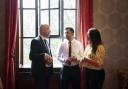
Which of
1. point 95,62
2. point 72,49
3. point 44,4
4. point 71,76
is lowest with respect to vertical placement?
point 71,76

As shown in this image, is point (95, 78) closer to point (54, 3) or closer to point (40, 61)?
point (40, 61)

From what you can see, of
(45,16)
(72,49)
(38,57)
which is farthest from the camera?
(45,16)

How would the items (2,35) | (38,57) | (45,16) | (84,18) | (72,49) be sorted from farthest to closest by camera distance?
(45,16), (2,35), (84,18), (72,49), (38,57)

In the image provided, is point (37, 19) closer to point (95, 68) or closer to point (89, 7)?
point (89, 7)

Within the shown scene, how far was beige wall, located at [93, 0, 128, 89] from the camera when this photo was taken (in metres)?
5.61

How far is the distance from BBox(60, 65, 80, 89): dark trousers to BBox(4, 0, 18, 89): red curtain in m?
1.06

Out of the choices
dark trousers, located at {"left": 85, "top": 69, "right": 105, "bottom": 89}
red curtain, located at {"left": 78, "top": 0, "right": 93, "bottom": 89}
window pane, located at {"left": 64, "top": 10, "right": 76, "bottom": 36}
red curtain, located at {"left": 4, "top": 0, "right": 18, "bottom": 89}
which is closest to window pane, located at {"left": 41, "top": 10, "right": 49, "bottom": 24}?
window pane, located at {"left": 64, "top": 10, "right": 76, "bottom": 36}

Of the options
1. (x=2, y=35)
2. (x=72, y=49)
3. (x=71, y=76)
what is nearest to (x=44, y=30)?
(x=72, y=49)

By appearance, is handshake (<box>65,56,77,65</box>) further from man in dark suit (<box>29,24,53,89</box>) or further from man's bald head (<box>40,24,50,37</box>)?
man's bald head (<box>40,24,50,37</box>)

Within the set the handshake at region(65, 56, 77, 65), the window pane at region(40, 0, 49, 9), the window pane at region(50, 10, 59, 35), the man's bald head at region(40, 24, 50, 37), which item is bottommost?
the handshake at region(65, 56, 77, 65)

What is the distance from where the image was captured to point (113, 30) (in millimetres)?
5637

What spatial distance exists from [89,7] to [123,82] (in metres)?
1.40

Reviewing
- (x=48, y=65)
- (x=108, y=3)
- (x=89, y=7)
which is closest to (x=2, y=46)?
(x=48, y=65)

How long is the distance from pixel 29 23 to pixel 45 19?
31 centimetres
